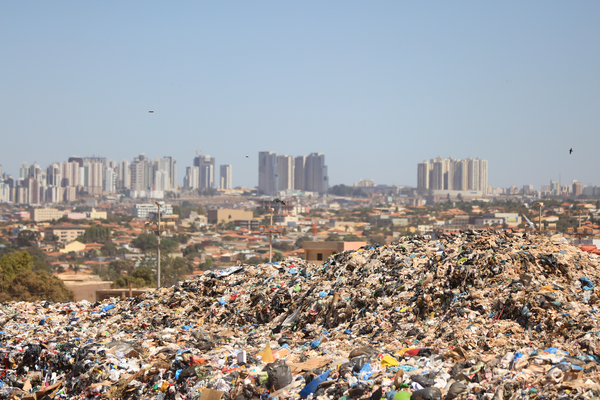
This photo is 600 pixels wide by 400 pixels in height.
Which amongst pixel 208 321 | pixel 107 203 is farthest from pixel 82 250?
pixel 107 203

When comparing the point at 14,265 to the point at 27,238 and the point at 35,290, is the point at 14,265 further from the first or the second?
the point at 27,238

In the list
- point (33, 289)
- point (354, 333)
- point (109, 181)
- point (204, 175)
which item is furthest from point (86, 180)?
point (354, 333)

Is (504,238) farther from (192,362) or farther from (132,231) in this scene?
(132,231)

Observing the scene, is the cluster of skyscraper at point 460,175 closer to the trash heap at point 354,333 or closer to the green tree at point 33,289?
the green tree at point 33,289

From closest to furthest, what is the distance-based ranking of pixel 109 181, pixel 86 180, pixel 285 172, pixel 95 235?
pixel 95 235 < pixel 86 180 < pixel 285 172 < pixel 109 181

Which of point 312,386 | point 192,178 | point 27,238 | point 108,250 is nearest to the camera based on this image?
point 312,386

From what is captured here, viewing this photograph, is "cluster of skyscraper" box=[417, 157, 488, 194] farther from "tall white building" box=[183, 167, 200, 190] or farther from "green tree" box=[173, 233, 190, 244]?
"green tree" box=[173, 233, 190, 244]
